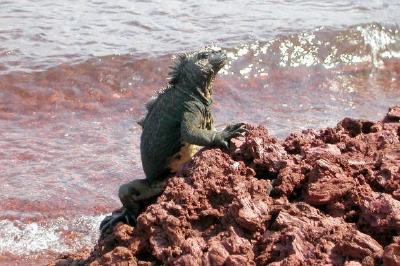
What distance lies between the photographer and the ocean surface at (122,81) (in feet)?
22.5

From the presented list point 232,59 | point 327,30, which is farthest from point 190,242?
point 327,30

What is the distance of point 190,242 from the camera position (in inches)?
121

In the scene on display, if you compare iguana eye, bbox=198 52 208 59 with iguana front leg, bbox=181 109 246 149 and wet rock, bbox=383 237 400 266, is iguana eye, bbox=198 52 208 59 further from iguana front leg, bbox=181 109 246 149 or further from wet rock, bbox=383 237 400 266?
wet rock, bbox=383 237 400 266

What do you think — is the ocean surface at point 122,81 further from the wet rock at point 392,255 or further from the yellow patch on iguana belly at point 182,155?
the wet rock at point 392,255

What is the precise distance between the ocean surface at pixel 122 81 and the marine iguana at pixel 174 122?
1375 mm

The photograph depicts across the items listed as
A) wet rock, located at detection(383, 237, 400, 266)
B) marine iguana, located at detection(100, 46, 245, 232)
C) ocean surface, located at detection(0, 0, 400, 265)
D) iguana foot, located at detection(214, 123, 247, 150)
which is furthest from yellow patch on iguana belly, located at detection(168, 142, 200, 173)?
wet rock, located at detection(383, 237, 400, 266)

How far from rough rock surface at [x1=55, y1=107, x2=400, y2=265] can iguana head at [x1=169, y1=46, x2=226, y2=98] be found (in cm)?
95

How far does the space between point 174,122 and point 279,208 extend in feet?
5.61

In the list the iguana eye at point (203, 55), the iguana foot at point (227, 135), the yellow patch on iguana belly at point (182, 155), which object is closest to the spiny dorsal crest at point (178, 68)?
the iguana eye at point (203, 55)

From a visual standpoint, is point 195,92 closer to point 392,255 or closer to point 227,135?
point 227,135

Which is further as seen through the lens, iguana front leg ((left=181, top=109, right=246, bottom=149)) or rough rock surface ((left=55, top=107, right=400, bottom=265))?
iguana front leg ((left=181, top=109, right=246, bottom=149))

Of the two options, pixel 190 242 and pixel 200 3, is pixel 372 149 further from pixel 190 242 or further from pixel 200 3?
pixel 200 3

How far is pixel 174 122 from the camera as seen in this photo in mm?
4758

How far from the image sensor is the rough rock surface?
2.94 m
